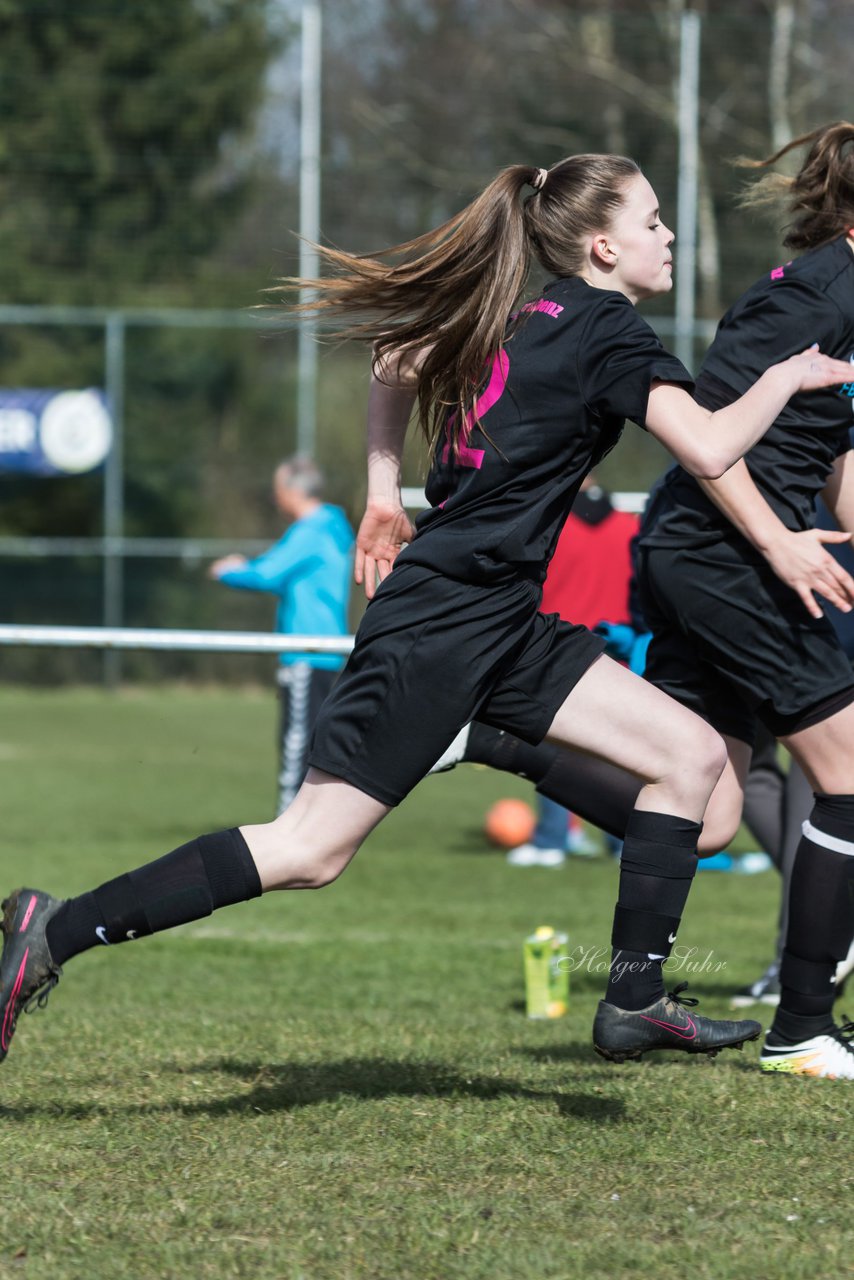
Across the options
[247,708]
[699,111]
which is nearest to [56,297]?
[247,708]

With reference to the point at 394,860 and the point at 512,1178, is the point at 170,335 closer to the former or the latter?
the point at 394,860

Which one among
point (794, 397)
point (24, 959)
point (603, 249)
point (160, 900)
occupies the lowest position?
point (24, 959)

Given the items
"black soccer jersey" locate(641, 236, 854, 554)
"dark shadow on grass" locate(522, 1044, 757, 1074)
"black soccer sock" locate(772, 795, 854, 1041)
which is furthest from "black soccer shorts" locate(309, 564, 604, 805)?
"dark shadow on grass" locate(522, 1044, 757, 1074)

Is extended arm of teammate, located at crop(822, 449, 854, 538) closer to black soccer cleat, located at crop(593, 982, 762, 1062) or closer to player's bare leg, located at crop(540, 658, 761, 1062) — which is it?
player's bare leg, located at crop(540, 658, 761, 1062)

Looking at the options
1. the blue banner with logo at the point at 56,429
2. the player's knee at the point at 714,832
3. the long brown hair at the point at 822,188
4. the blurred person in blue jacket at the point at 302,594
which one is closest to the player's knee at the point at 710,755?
the player's knee at the point at 714,832

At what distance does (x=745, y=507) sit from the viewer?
11.5 ft

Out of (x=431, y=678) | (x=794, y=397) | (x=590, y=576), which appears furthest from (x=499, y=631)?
(x=590, y=576)

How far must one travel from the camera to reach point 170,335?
21891 millimetres

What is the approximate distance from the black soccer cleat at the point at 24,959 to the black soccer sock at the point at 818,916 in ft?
5.55

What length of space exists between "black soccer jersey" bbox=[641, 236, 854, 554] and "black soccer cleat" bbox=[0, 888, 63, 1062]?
1.58 meters

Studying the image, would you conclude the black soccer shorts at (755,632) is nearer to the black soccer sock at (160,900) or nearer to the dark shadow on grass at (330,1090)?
the dark shadow on grass at (330,1090)

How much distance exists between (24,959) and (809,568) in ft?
5.70

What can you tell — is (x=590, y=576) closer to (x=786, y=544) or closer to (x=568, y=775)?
(x=568, y=775)

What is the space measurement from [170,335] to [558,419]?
19168 mm
